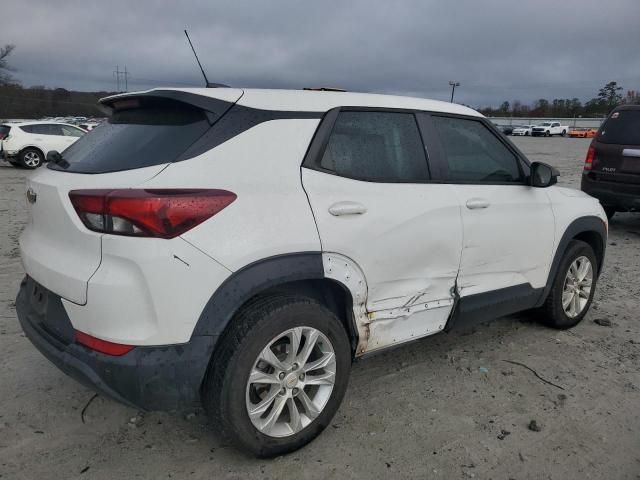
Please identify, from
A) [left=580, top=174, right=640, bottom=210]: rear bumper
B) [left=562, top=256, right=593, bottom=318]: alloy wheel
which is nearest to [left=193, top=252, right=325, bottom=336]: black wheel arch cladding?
[left=562, top=256, right=593, bottom=318]: alloy wheel

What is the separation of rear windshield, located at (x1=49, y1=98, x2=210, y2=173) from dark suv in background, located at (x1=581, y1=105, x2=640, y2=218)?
22.8ft

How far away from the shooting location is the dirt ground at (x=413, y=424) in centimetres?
248

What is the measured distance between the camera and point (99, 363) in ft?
7.02

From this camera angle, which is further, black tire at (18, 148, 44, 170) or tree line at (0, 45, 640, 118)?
tree line at (0, 45, 640, 118)

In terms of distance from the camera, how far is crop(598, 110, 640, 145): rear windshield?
A: 24.0 feet

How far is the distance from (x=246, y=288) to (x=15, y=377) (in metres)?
1.99

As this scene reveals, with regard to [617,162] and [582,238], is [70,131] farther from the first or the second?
[582,238]

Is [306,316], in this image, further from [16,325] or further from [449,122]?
[16,325]

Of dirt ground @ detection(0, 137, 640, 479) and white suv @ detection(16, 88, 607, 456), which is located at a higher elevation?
white suv @ detection(16, 88, 607, 456)

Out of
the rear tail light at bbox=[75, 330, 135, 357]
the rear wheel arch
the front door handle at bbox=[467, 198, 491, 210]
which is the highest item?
the front door handle at bbox=[467, 198, 491, 210]

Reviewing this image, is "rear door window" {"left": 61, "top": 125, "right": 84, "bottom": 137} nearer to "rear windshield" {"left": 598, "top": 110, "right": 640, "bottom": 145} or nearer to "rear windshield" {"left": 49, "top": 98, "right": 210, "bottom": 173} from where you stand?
"rear windshield" {"left": 598, "top": 110, "right": 640, "bottom": 145}

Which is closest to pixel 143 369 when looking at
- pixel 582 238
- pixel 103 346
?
pixel 103 346

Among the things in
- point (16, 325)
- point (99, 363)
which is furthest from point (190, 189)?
point (16, 325)

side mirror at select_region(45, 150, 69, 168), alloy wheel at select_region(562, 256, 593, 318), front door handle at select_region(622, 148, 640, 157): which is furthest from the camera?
front door handle at select_region(622, 148, 640, 157)
